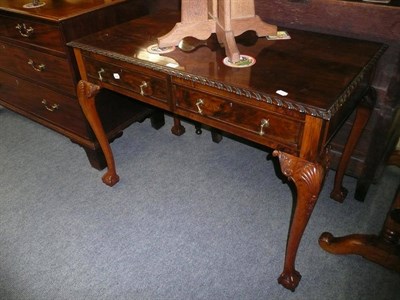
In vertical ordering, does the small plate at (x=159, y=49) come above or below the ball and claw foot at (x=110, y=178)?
above

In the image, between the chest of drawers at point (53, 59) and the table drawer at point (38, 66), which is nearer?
the chest of drawers at point (53, 59)

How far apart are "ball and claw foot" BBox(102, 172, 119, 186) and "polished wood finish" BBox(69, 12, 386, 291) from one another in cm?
59

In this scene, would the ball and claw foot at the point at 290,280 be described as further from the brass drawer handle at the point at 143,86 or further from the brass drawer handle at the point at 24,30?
the brass drawer handle at the point at 24,30

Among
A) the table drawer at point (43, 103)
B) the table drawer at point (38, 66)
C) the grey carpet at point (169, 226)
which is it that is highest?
the table drawer at point (38, 66)

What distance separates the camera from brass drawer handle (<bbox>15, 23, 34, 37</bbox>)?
168 cm

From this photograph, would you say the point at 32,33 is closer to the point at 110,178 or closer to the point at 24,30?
the point at 24,30

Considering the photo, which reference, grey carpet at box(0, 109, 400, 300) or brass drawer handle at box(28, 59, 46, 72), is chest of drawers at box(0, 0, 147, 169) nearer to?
brass drawer handle at box(28, 59, 46, 72)

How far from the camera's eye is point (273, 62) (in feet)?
3.89

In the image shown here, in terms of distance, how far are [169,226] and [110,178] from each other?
0.47 metres

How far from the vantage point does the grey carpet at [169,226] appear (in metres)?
1.40

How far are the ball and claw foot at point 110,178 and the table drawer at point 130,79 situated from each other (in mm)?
598

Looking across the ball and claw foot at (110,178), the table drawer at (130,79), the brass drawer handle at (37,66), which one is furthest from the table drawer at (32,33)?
the ball and claw foot at (110,178)

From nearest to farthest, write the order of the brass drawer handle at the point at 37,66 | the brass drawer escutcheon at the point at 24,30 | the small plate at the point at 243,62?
1. the small plate at the point at 243,62
2. the brass drawer escutcheon at the point at 24,30
3. the brass drawer handle at the point at 37,66

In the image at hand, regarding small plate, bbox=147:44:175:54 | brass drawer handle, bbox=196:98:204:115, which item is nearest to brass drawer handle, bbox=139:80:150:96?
small plate, bbox=147:44:175:54
